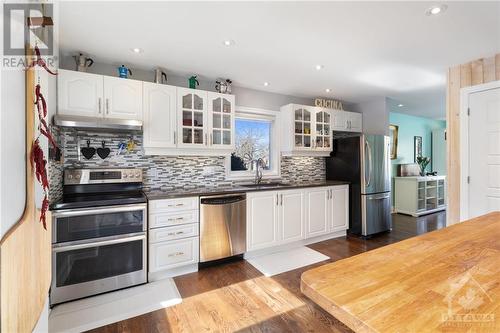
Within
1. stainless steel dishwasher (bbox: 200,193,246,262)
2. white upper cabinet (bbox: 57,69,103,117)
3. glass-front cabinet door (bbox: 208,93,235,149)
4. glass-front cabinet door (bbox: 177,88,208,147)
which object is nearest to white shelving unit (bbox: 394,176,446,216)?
stainless steel dishwasher (bbox: 200,193,246,262)

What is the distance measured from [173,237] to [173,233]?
1.7 inches

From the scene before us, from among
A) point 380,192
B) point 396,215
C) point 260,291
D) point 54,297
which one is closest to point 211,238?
point 260,291

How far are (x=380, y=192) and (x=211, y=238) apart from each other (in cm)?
289

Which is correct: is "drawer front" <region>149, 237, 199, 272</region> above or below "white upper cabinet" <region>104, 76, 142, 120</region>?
below

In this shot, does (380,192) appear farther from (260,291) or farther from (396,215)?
(260,291)

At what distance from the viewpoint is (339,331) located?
1.69 metres

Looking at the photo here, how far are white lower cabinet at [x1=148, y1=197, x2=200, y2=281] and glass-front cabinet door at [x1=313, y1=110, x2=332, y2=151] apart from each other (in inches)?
92.3

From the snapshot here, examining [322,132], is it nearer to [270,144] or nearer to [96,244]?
[270,144]

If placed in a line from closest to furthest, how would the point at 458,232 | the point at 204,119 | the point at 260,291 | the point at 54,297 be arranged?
the point at 458,232 → the point at 54,297 → the point at 260,291 → the point at 204,119

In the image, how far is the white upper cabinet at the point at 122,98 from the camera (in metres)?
2.37

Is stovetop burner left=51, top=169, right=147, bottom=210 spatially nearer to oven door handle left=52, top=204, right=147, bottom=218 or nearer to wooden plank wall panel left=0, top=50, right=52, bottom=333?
oven door handle left=52, top=204, right=147, bottom=218

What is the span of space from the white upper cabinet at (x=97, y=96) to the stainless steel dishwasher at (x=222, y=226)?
50.3 inches

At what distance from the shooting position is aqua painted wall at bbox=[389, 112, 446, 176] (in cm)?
553

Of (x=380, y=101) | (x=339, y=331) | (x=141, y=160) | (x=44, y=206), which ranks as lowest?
(x=339, y=331)
